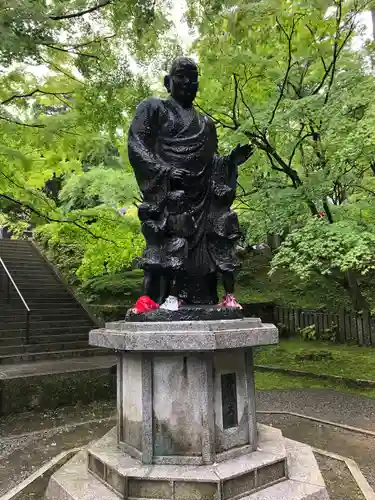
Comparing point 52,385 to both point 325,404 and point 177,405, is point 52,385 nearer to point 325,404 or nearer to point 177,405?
point 177,405

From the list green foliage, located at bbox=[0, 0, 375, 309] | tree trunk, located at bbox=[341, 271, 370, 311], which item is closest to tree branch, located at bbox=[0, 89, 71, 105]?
green foliage, located at bbox=[0, 0, 375, 309]

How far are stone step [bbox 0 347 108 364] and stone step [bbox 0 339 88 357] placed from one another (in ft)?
1.08

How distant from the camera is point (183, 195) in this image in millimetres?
4273

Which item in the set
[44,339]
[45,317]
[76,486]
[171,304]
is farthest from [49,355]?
[171,304]

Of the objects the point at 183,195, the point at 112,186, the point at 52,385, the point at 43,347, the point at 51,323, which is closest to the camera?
the point at 183,195

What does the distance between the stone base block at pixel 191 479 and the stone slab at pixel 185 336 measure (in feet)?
3.45

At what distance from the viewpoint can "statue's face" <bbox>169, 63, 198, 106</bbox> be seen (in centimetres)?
449

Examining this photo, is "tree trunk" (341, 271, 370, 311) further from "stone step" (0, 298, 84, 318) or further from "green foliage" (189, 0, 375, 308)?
"stone step" (0, 298, 84, 318)

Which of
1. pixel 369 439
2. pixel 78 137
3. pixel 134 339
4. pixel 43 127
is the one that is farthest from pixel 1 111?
pixel 369 439

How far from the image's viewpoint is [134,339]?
3529 millimetres

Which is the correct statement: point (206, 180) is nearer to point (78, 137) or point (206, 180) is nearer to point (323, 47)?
point (78, 137)

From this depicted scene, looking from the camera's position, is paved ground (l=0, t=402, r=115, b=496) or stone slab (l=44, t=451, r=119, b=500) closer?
stone slab (l=44, t=451, r=119, b=500)

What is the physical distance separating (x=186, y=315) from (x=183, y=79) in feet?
8.68

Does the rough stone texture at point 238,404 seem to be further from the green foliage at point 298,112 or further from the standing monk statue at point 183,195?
the green foliage at point 298,112
